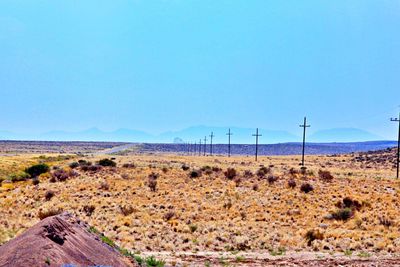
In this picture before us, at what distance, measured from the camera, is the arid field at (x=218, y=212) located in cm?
1950

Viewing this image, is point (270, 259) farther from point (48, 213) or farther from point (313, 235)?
point (48, 213)

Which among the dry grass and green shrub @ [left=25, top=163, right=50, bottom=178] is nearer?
the dry grass

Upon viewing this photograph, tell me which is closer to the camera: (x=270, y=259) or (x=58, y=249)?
(x=58, y=249)

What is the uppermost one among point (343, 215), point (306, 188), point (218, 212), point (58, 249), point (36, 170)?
point (58, 249)

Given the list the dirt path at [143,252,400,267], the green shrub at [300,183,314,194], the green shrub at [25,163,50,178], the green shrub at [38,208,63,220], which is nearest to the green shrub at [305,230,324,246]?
the dirt path at [143,252,400,267]

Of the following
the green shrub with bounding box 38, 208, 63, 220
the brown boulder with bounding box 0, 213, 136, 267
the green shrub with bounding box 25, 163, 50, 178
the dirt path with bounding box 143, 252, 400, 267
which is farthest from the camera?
the green shrub with bounding box 25, 163, 50, 178

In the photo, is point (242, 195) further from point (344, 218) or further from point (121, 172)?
point (121, 172)

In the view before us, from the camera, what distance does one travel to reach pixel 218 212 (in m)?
28.1

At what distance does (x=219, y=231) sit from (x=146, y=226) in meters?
4.29

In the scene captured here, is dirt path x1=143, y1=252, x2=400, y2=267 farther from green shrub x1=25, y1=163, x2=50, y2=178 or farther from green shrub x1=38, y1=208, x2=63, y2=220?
green shrub x1=25, y1=163, x2=50, y2=178

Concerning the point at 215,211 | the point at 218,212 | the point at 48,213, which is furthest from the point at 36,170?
the point at 218,212

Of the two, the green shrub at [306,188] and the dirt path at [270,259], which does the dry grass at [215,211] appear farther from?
the dirt path at [270,259]

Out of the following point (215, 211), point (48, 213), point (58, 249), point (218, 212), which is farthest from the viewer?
point (215, 211)

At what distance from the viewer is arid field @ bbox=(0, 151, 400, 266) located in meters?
19.5
